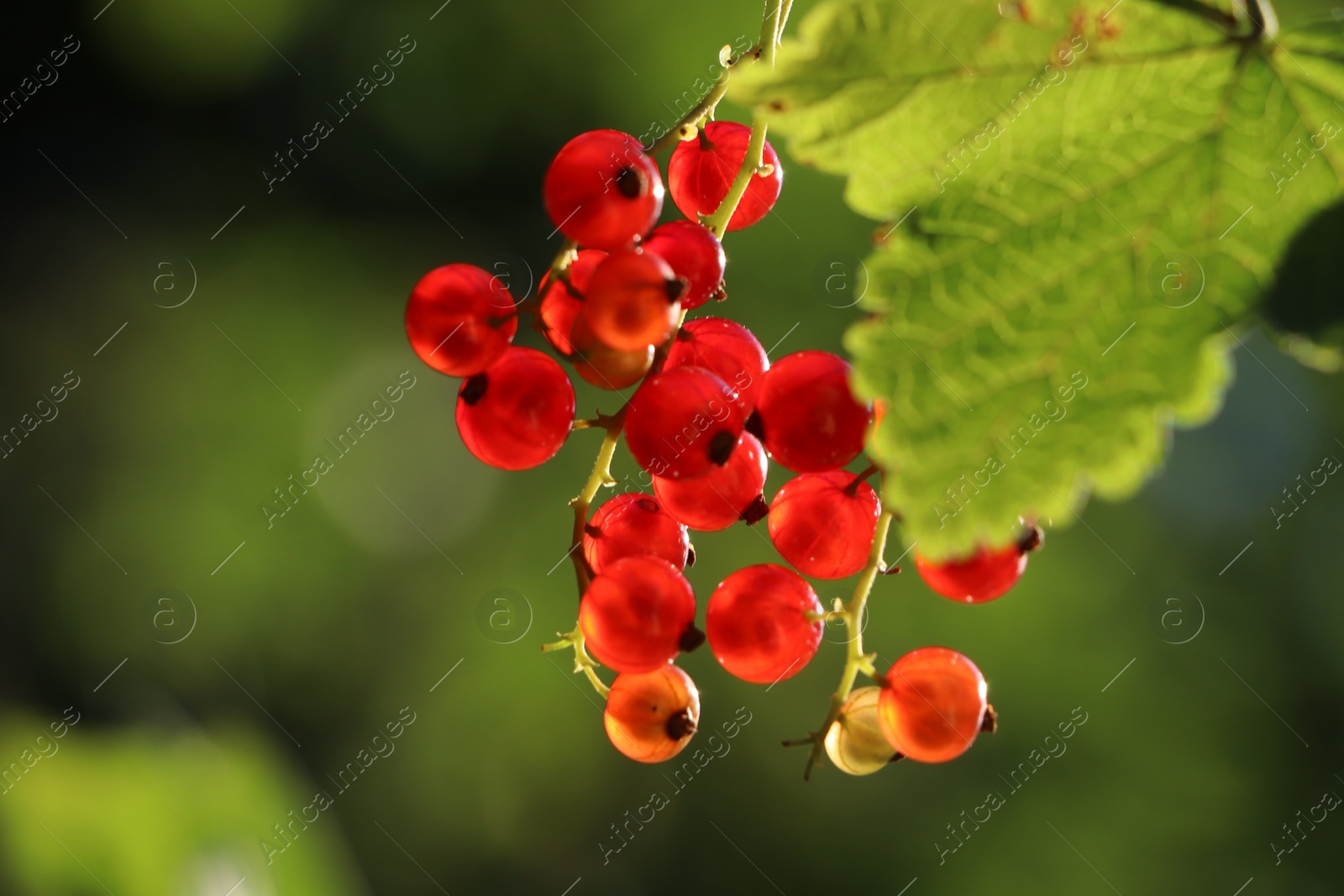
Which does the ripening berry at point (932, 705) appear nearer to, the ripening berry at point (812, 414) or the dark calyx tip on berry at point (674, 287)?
the ripening berry at point (812, 414)

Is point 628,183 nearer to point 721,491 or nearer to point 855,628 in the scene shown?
point 721,491

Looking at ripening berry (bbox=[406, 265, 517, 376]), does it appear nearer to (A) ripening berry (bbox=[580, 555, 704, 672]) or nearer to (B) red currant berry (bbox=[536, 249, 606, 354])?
(B) red currant berry (bbox=[536, 249, 606, 354])

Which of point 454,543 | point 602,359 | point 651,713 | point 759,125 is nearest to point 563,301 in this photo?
point 602,359

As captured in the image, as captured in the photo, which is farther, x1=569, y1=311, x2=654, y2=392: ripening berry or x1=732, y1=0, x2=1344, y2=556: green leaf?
x1=569, y1=311, x2=654, y2=392: ripening berry

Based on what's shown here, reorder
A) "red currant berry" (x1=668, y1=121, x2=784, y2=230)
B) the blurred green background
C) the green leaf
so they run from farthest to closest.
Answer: the blurred green background, "red currant berry" (x1=668, y1=121, x2=784, y2=230), the green leaf

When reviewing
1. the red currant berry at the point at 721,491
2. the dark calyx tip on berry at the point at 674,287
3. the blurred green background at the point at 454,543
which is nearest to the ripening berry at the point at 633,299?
the dark calyx tip on berry at the point at 674,287

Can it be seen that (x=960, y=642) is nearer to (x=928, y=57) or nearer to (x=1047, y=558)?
(x=1047, y=558)

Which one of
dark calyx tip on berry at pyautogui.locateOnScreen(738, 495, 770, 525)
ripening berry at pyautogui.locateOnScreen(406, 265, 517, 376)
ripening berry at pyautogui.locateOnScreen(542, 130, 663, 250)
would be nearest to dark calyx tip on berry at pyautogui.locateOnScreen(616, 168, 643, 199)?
ripening berry at pyautogui.locateOnScreen(542, 130, 663, 250)
